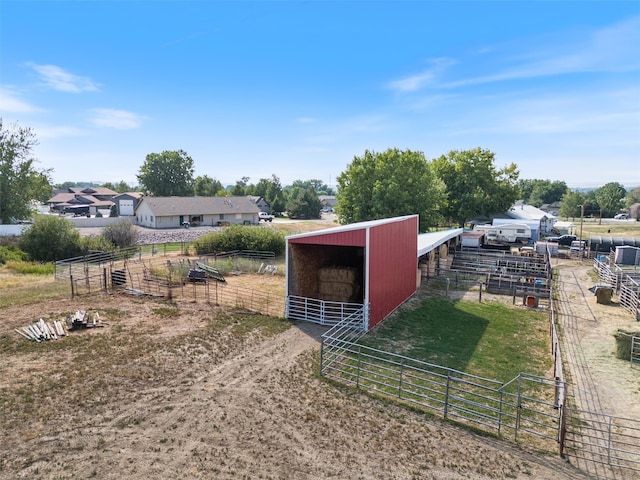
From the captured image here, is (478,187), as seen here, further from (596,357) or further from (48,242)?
(48,242)

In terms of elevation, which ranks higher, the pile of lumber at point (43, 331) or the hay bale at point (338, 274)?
the hay bale at point (338, 274)

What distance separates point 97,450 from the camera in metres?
7.99

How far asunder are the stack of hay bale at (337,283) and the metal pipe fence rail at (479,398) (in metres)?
5.69

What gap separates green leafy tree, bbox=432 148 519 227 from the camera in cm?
5256

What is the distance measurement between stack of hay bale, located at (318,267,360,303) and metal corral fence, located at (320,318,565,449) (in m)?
5.55

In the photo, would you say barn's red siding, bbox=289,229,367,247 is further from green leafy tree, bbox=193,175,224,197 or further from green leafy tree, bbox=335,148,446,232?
green leafy tree, bbox=193,175,224,197

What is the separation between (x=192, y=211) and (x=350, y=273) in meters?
48.7

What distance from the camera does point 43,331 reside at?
14.0 metres

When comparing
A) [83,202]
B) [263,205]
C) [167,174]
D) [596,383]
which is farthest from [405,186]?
[83,202]

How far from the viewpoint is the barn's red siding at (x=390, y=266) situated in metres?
16.2

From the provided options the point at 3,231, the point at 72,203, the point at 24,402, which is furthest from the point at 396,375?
the point at 72,203

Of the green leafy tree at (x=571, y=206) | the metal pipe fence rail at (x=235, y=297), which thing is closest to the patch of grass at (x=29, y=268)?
the metal pipe fence rail at (x=235, y=297)

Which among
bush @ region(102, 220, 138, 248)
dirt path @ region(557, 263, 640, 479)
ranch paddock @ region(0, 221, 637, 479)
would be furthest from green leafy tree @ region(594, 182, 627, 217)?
ranch paddock @ region(0, 221, 637, 479)

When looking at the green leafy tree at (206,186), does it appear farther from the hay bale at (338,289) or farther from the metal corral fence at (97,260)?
the hay bale at (338,289)
